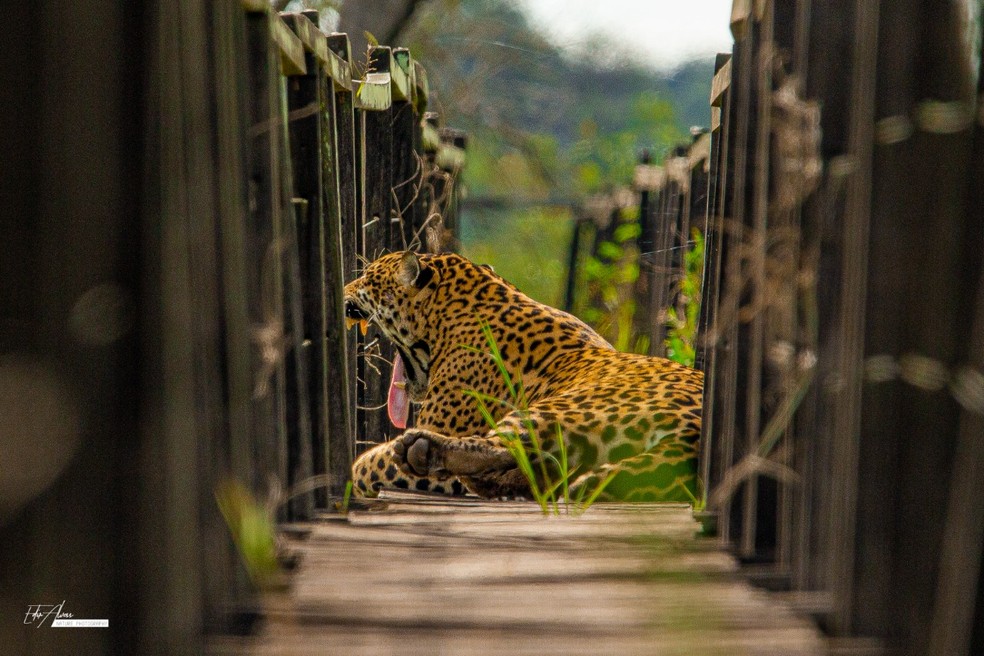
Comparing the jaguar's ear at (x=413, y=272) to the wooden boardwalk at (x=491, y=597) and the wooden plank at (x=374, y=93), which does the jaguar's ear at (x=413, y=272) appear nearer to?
the wooden plank at (x=374, y=93)

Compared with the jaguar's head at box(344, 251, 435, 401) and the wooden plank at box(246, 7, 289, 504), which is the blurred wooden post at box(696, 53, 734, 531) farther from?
the jaguar's head at box(344, 251, 435, 401)

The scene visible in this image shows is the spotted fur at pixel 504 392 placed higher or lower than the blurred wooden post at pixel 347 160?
lower

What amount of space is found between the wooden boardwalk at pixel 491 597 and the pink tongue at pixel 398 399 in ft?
8.61

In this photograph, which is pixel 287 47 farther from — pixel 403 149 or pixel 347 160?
pixel 403 149

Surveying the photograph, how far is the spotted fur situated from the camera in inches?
147

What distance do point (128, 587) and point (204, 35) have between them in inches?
36.0

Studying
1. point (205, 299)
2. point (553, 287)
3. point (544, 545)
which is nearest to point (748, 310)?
point (544, 545)

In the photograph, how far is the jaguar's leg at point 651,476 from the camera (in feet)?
12.2

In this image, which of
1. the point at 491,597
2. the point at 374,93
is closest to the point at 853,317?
the point at 491,597

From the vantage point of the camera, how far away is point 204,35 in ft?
6.18

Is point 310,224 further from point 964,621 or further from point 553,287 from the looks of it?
point 553,287

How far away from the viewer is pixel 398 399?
5.58m

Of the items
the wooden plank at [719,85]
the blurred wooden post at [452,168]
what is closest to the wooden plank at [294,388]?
the wooden plank at [719,85]

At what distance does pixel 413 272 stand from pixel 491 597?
11.0ft
